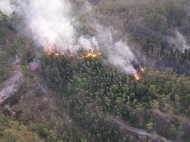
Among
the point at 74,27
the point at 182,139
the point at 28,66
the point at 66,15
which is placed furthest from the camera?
the point at 66,15

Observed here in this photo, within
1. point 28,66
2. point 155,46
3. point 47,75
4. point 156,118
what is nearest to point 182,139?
point 156,118

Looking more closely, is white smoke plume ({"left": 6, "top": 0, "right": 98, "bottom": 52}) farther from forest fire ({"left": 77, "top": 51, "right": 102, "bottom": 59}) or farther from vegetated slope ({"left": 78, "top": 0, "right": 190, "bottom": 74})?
vegetated slope ({"left": 78, "top": 0, "right": 190, "bottom": 74})

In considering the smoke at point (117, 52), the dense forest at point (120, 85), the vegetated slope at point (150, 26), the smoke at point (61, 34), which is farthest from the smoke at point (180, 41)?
the smoke at point (61, 34)

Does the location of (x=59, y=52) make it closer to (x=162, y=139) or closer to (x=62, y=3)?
(x=162, y=139)

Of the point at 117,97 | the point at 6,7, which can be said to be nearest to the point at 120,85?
the point at 117,97

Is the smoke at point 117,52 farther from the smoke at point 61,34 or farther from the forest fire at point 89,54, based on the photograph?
the forest fire at point 89,54

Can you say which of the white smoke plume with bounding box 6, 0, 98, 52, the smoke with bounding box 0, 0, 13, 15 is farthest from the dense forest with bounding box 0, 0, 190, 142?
the smoke with bounding box 0, 0, 13, 15

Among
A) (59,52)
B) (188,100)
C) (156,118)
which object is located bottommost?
(156,118)

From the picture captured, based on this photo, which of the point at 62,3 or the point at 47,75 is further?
the point at 62,3
